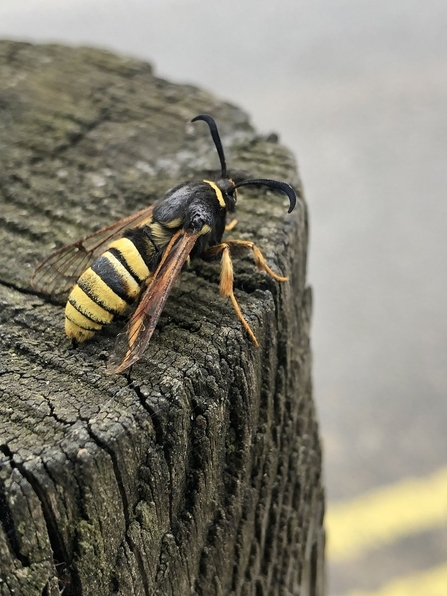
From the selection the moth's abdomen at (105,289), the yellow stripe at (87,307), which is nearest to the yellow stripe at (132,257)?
the moth's abdomen at (105,289)

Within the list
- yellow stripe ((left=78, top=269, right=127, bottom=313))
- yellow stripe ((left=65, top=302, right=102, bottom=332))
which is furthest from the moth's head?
yellow stripe ((left=65, top=302, right=102, bottom=332))

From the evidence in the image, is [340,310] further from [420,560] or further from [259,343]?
[259,343]

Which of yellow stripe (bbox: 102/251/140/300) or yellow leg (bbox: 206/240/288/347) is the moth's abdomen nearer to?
yellow stripe (bbox: 102/251/140/300)

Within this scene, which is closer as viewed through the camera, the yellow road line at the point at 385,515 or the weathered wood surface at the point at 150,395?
the weathered wood surface at the point at 150,395

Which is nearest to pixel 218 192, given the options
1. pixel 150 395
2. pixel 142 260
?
pixel 142 260

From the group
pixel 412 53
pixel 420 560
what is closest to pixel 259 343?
pixel 420 560

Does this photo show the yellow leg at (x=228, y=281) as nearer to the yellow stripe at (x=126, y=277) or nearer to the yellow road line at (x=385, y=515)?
the yellow stripe at (x=126, y=277)
